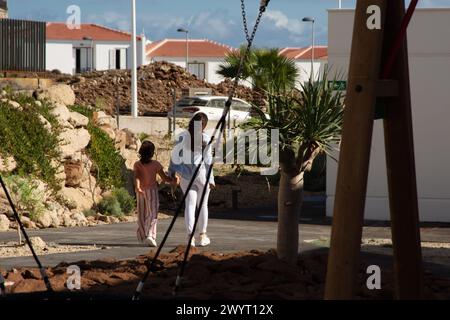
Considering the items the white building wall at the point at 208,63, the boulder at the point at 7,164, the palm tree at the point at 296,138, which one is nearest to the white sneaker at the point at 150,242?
the palm tree at the point at 296,138

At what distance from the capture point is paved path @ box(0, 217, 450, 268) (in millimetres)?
13398

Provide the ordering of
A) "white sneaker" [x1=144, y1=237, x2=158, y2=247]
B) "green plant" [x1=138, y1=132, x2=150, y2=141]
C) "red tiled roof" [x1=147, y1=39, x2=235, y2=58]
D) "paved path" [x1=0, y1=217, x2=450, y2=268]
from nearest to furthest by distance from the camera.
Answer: "paved path" [x1=0, y1=217, x2=450, y2=268], "white sneaker" [x1=144, y1=237, x2=158, y2=247], "green plant" [x1=138, y1=132, x2=150, y2=141], "red tiled roof" [x1=147, y1=39, x2=235, y2=58]

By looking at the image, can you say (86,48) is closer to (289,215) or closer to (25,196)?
(25,196)

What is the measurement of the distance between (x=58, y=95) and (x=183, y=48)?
82727mm

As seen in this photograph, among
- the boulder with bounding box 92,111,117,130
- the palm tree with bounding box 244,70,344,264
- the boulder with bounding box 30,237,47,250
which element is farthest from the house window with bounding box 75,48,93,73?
the palm tree with bounding box 244,70,344,264

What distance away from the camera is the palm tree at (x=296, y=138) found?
10.7 meters

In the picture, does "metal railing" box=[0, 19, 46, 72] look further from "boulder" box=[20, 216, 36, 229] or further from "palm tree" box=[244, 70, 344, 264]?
"palm tree" box=[244, 70, 344, 264]

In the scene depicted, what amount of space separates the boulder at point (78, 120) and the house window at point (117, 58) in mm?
76624

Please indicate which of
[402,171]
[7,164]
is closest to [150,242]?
[7,164]

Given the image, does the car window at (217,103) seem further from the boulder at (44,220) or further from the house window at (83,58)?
the house window at (83,58)

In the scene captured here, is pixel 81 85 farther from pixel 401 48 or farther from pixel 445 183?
pixel 401 48

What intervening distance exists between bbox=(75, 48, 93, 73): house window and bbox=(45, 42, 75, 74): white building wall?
4.36ft

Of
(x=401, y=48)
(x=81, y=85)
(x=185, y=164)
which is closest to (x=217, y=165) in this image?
(x=185, y=164)

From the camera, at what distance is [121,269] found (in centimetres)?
1069
